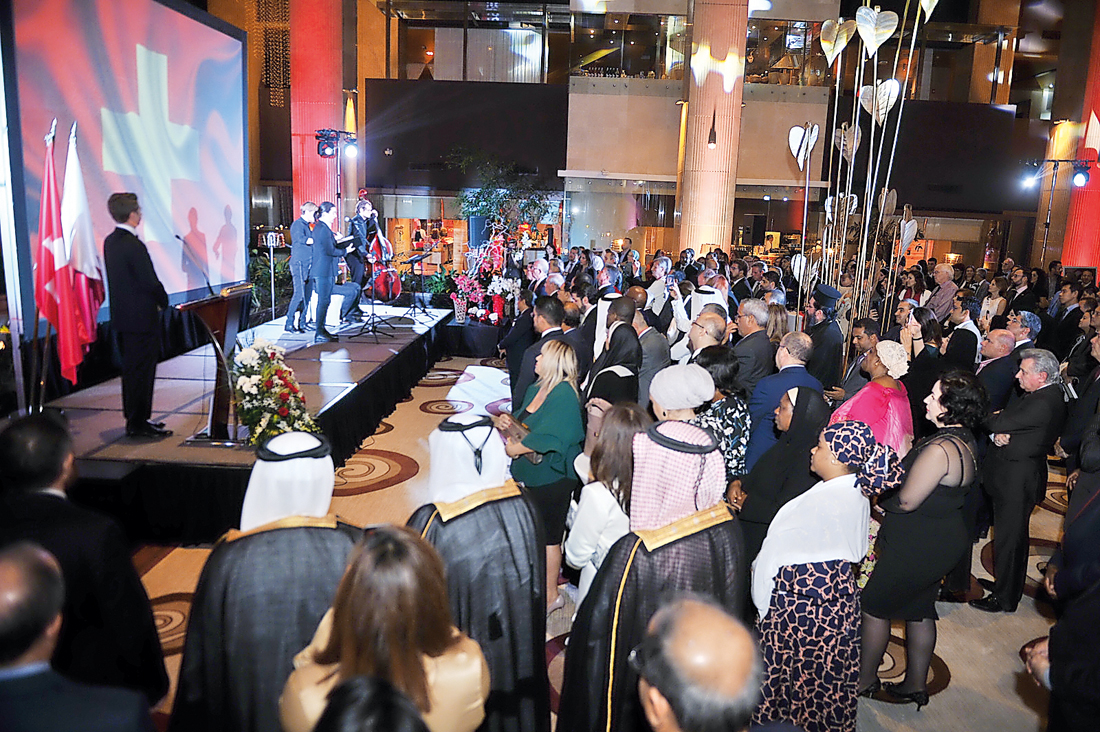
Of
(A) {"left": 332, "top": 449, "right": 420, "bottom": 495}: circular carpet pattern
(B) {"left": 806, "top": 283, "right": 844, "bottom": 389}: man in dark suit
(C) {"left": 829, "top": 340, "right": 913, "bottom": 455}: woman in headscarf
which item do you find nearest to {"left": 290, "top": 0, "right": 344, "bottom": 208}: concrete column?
(A) {"left": 332, "top": 449, "right": 420, "bottom": 495}: circular carpet pattern

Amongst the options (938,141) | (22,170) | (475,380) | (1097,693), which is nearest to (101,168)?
(22,170)

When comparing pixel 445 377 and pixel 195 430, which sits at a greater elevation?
pixel 195 430

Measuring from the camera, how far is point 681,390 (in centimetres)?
306

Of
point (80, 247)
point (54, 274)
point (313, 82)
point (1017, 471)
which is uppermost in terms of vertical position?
point (313, 82)

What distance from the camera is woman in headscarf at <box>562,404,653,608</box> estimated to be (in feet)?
8.49

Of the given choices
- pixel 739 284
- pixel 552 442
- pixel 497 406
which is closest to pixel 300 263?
pixel 497 406

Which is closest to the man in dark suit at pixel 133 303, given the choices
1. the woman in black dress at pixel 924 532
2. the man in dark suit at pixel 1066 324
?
the woman in black dress at pixel 924 532

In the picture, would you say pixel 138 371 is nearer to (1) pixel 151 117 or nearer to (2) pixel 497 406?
(2) pixel 497 406

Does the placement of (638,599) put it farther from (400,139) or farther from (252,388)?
(400,139)

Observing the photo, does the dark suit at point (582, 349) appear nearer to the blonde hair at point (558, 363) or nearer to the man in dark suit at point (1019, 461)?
the blonde hair at point (558, 363)

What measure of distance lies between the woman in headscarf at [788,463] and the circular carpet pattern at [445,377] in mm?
6494

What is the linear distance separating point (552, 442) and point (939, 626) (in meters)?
2.50

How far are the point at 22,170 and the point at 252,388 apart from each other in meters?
3.01

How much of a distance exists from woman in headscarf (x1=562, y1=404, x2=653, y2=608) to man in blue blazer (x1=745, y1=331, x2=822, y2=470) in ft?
4.52
